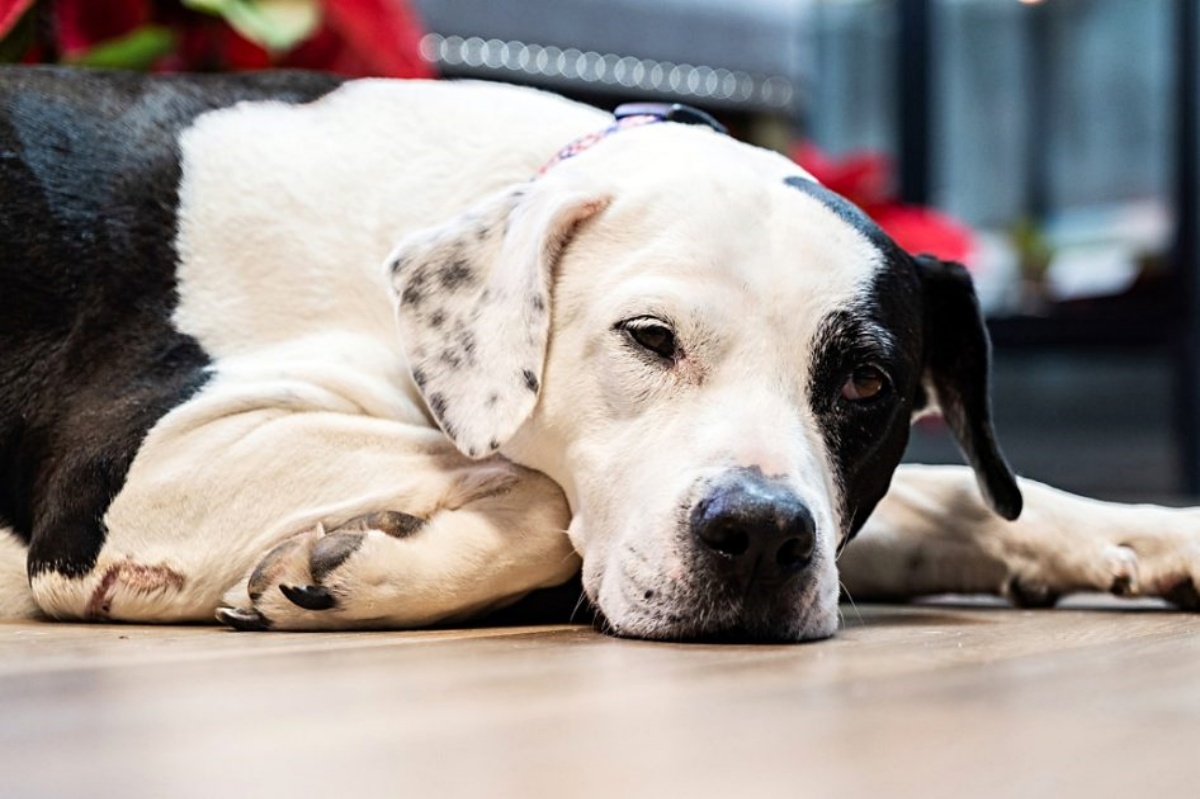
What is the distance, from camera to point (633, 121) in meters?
1.94

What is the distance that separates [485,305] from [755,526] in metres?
0.43

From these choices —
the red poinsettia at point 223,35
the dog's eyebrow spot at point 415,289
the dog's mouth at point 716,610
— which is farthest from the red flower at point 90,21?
the dog's mouth at point 716,610

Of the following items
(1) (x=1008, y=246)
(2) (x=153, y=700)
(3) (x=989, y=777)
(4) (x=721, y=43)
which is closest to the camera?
(3) (x=989, y=777)

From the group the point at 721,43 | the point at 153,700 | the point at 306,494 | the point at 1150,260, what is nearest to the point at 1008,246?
the point at 1150,260

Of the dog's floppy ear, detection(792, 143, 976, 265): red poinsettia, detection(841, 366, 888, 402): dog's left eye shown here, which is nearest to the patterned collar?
the dog's floppy ear

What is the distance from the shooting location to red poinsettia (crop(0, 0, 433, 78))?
8.59ft

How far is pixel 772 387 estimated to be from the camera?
5.23ft

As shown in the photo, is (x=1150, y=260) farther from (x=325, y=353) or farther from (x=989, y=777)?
(x=989, y=777)

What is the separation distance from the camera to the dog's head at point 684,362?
1.49 metres

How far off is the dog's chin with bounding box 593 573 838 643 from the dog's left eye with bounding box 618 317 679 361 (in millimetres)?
243

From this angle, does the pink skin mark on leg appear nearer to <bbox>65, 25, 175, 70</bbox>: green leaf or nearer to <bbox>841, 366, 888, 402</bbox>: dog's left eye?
<bbox>841, 366, 888, 402</bbox>: dog's left eye

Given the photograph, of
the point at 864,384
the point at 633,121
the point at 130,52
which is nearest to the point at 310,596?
the point at 864,384

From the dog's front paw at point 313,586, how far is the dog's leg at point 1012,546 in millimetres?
664

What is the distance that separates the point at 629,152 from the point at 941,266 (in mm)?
379
